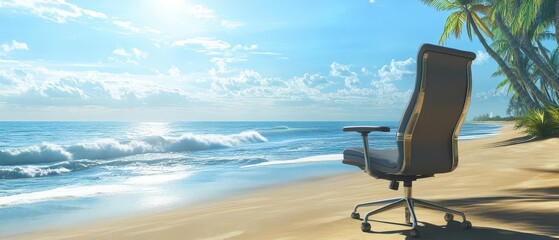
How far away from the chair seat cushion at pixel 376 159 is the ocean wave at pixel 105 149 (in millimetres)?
16752

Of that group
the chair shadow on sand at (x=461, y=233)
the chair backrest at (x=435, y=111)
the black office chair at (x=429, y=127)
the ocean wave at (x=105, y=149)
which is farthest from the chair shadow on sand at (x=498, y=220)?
the ocean wave at (x=105, y=149)

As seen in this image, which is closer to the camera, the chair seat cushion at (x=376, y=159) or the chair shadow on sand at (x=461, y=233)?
the chair shadow on sand at (x=461, y=233)

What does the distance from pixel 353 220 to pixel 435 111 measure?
122cm

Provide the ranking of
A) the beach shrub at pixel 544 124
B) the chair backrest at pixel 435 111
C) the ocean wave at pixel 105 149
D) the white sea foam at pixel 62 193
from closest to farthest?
the chair backrest at pixel 435 111, the white sea foam at pixel 62 193, the beach shrub at pixel 544 124, the ocean wave at pixel 105 149

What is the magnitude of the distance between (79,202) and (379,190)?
4.36 metres

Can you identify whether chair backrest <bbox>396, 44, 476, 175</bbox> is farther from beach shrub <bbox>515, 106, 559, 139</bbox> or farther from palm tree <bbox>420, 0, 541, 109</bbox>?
palm tree <bbox>420, 0, 541, 109</bbox>

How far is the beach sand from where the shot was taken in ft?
12.2

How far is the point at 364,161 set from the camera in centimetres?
394

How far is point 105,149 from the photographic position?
68.2ft

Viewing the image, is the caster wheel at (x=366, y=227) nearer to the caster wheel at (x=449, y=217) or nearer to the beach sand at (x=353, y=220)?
the beach sand at (x=353, y=220)

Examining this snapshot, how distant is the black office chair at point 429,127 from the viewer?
354 cm

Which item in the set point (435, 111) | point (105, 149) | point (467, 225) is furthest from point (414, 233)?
point (105, 149)

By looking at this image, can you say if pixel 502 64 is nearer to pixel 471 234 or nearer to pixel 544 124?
pixel 544 124

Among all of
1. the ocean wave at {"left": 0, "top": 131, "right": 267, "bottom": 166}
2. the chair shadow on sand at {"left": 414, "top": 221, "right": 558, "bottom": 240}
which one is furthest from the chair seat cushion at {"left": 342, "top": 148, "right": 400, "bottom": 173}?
the ocean wave at {"left": 0, "top": 131, "right": 267, "bottom": 166}
